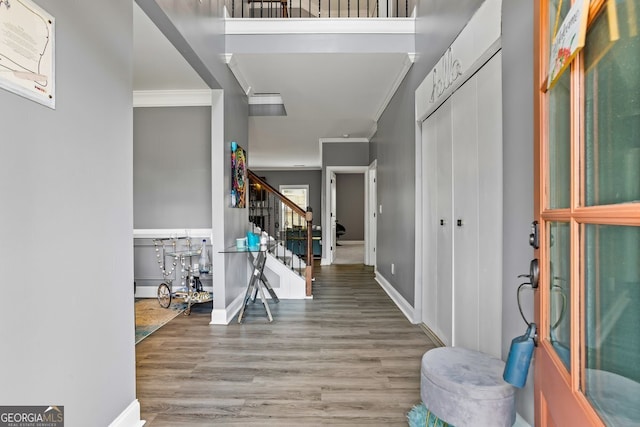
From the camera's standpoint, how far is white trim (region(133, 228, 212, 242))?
4.19 m

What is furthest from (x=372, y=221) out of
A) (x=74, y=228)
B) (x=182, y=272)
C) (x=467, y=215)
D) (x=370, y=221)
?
(x=74, y=228)

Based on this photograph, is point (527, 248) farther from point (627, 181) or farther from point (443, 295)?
point (443, 295)

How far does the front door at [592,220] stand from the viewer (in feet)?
1.97

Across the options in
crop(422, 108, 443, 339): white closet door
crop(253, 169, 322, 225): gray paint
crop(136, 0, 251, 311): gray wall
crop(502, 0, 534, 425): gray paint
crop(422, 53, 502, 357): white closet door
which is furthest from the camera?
crop(253, 169, 322, 225): gray paint

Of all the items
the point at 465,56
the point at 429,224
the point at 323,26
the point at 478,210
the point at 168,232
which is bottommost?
the point at 168,232

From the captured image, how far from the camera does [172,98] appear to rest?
13.1 ft

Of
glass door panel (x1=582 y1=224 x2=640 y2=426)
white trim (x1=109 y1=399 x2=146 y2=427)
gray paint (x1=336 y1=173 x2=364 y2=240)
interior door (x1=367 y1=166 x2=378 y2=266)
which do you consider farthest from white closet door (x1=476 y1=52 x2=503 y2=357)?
gray paint (x1=336 y1=173 x2=364 y2=240)

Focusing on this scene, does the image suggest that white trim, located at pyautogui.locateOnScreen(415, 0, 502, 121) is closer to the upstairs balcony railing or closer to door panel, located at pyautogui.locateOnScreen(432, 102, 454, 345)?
door panel, located at pyautogui.locateOnScreen(432, 102, 454, 345)

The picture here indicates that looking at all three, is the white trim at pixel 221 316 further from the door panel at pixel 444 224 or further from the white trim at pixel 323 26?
the white trim at pixel 323 26

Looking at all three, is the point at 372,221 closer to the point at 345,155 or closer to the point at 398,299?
the point at 345,155

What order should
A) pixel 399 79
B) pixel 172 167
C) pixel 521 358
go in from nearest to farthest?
pixel 521 358 → pixel 399 79 → pixel 172 167

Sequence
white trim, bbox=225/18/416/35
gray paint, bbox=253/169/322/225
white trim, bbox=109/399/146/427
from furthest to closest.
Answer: gray paint, bbox=253/169/322/225
white trim, bbox=225/18/416/35
white trim, bbox=109/399/146/427

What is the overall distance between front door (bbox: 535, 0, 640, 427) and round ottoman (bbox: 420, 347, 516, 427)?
29cm
